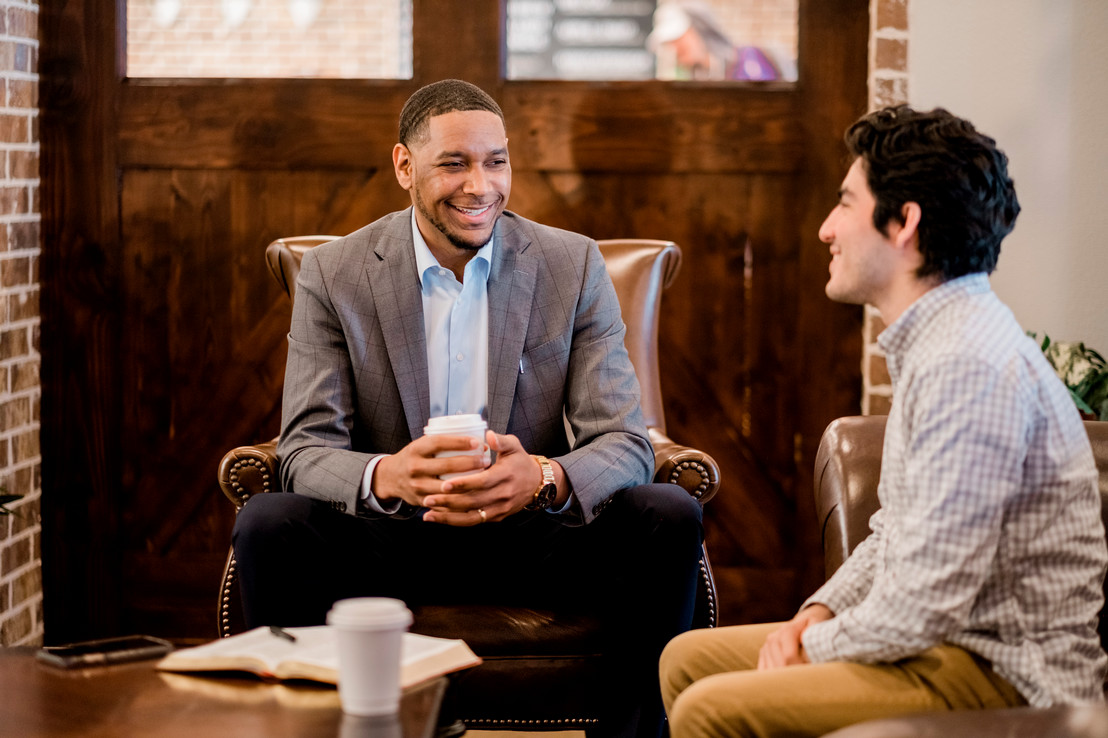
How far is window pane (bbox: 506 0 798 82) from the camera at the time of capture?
3.08m

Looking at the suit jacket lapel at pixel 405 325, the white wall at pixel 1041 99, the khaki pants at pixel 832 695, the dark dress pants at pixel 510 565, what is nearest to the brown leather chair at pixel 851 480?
the dark dress pants at pixel 510 565

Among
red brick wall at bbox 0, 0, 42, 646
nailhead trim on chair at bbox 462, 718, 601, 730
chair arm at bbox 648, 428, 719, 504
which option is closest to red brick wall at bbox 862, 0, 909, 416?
chair arm at bbox 648, 428, 719, 504

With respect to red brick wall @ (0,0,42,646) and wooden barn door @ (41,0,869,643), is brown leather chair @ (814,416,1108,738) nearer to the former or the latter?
wooden barn door @ (41,0,869,643)

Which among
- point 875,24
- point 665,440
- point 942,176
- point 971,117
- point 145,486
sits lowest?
point 145,486

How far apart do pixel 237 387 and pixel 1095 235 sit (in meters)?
2.37

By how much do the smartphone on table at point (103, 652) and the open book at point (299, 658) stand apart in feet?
0.14

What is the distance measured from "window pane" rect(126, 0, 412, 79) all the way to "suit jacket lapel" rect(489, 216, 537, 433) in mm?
1076

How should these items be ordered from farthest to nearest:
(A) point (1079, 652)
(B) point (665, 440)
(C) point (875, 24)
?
(C) point (875, 24) < (B) point (665, 440) < (A) point (1079, 652)

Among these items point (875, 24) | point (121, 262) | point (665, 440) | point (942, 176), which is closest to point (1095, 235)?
point (875, 24)

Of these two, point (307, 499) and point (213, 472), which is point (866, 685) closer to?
point (307, 499)

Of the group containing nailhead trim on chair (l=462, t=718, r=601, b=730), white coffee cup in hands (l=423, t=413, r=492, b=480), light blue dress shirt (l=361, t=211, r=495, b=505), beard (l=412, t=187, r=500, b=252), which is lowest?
nailhead trim on chair (l=462, t=718, r=601, b=730)

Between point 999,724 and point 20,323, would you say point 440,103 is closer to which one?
point 20,323

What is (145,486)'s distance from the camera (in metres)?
3.16

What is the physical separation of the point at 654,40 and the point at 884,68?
0.62 metres
